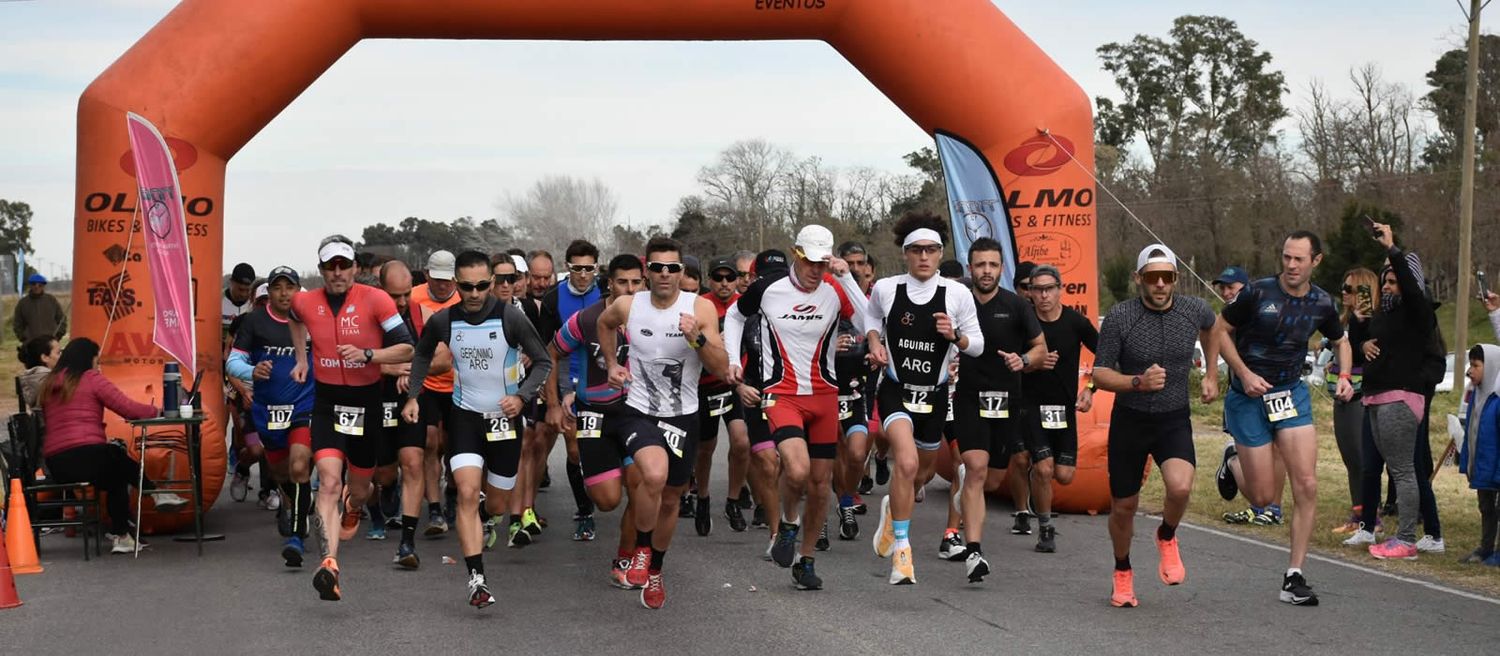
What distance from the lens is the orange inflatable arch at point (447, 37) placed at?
11.8 metres

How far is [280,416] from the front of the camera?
37.6ft

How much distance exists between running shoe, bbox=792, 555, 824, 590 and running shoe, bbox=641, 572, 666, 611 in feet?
2.82

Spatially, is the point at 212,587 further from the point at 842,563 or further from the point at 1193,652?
the point at 1193,652

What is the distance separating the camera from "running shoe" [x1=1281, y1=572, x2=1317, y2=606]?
8398 millimetres

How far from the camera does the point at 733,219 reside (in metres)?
58.1

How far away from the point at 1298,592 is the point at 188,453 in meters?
7.59

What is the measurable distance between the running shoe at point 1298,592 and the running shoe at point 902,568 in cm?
207

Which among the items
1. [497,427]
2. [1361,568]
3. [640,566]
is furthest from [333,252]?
[1361,568]

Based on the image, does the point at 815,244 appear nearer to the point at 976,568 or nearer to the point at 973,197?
the point at 976,568

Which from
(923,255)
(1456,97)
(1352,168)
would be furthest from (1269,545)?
(1456,97)

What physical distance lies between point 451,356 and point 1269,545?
5.73 m

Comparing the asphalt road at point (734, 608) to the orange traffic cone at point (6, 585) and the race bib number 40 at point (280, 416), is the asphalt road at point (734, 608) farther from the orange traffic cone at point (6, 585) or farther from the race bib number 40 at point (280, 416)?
the race bib number 40 at point (280, 416)

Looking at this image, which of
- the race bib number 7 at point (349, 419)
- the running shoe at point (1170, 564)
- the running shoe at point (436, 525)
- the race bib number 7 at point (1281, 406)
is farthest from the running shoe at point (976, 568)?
the running shoe at point (436, 525)

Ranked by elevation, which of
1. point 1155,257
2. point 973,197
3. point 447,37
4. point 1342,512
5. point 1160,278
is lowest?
point 1342,512
